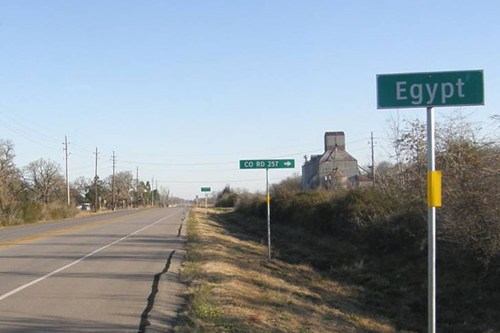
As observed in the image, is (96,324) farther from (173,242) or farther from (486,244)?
(173,242)

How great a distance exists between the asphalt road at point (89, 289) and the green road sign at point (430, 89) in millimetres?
4541

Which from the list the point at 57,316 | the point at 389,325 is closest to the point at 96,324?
the point at 57,316

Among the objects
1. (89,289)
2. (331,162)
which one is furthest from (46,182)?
(89,289)

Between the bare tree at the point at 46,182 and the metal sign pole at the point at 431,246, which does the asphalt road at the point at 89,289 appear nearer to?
the metal sign pole at the point at 431,246

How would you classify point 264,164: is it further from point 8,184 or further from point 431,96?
point 8,184

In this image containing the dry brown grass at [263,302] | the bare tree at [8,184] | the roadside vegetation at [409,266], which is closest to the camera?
the dry brown grass at [263,302]

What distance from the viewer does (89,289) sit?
487 inches

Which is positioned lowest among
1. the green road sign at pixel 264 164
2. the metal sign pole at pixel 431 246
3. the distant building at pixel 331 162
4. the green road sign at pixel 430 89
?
the metal sign pole at pixel 431 246

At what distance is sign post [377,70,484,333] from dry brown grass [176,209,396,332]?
10.4 feet

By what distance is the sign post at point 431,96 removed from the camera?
22.0 feet

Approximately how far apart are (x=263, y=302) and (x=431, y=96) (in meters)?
6.29

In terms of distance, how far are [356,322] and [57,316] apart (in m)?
6.13

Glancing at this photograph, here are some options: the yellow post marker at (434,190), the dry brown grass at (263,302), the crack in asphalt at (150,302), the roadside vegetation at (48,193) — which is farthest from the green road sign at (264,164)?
the roadside vegetation at (48,193)

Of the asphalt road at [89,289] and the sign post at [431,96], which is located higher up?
the sign post at [431,96]
